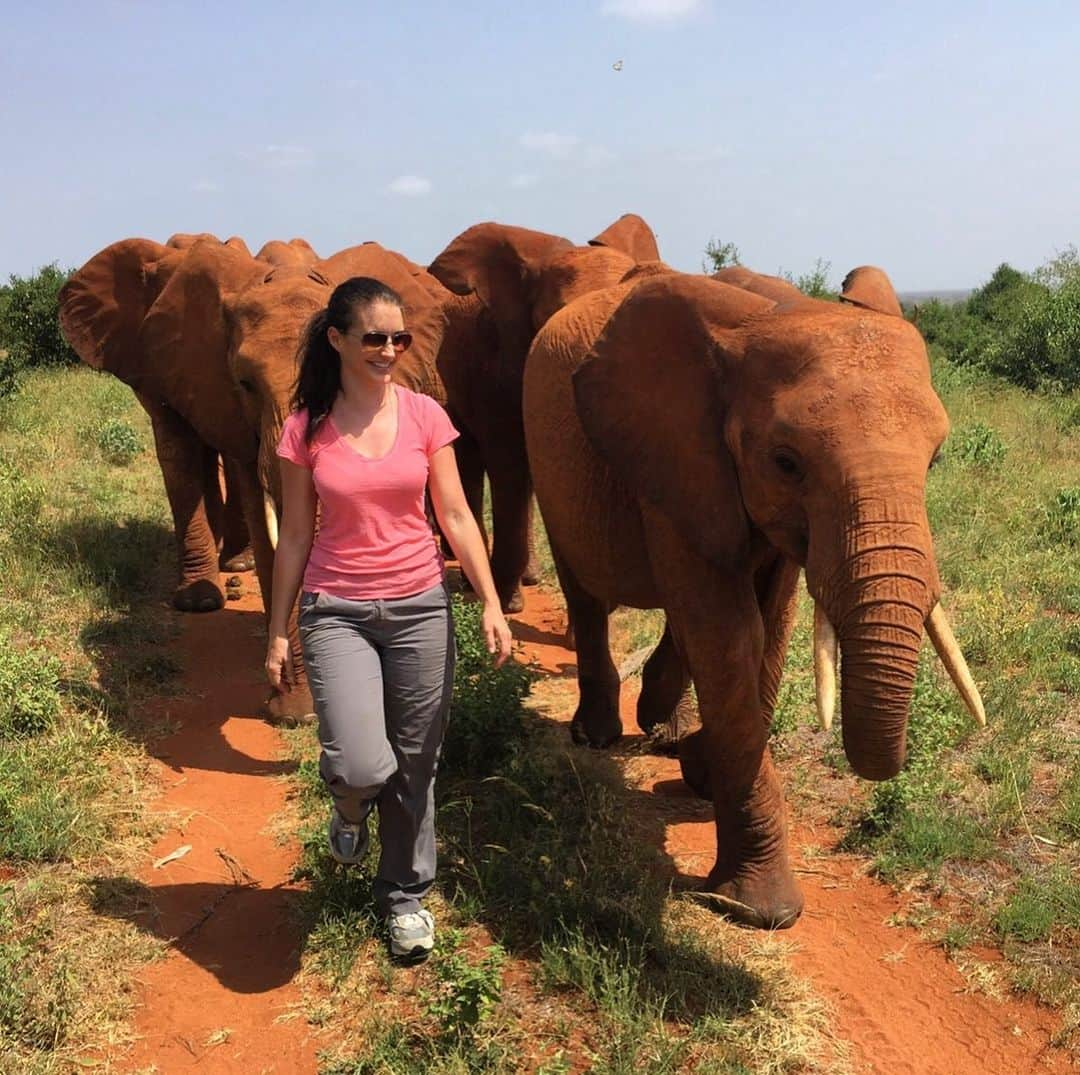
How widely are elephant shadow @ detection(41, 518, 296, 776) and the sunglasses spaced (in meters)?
2.97

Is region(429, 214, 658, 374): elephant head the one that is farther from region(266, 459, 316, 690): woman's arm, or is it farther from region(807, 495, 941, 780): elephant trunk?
region(807, 495, 941, 780): elephant trunk

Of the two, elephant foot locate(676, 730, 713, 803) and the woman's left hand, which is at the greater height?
the woman's left hand

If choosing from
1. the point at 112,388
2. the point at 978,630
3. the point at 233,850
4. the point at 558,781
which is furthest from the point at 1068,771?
the point at 112,388

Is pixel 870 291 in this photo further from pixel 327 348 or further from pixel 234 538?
pixel 234 538

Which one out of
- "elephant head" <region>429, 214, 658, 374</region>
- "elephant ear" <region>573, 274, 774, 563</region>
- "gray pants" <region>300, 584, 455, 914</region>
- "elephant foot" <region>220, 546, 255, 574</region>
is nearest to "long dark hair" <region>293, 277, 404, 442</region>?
"gray pants" <region>300, 584, 455, 914</region>

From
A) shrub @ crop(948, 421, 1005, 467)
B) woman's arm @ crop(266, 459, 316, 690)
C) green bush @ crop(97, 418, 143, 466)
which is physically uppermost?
woman's arm @ crop(266, 459, 316, 690)

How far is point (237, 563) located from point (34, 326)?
11.7 m

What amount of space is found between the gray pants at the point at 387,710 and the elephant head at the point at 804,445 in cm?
102

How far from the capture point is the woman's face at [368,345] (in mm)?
3639

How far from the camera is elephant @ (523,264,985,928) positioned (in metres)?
3.23

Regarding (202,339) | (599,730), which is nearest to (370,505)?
(599,730)

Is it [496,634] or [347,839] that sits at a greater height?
[496,634]

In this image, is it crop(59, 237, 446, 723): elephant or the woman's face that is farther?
crop(59, 237, 446, 723): elephant

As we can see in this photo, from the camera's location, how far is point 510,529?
8.80 m
